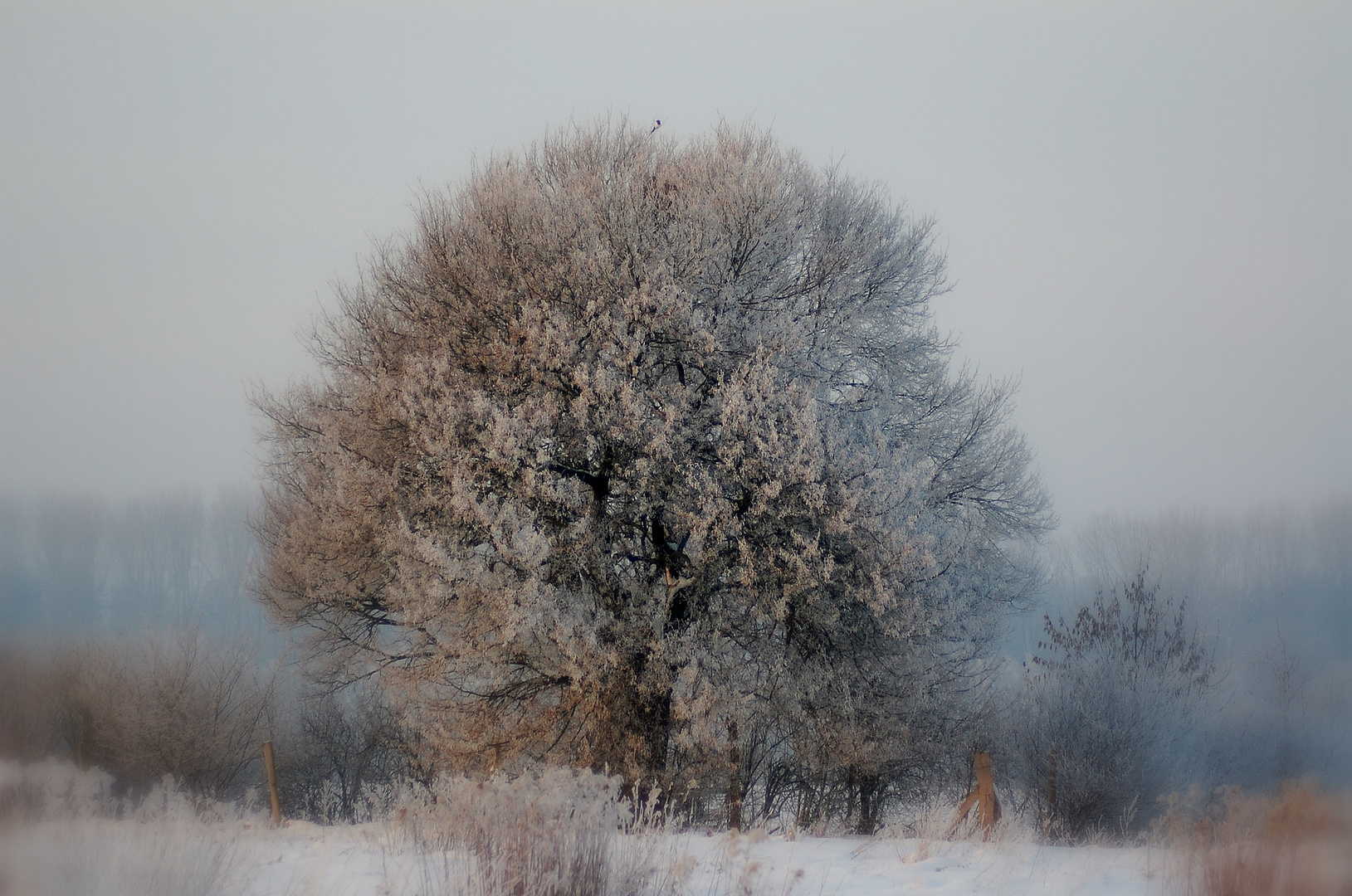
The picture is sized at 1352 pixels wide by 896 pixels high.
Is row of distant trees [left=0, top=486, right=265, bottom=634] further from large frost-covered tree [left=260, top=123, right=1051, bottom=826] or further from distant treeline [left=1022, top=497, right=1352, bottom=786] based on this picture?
distant treeline [left=1022, top=497, right=1352, bottom=786]

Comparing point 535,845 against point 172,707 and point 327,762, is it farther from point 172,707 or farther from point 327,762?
point 327,762

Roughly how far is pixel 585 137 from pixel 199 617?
25487 millimetres

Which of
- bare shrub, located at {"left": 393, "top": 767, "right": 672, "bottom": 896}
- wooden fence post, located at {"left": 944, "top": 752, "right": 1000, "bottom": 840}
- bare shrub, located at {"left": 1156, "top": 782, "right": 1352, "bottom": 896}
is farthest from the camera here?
wooden fence post, located at {"left": 944, "top": 752, "right": 1000, "bottom": 840}

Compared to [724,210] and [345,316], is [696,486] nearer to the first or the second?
[724,210]

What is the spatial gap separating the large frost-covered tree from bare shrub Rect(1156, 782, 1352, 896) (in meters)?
5.68

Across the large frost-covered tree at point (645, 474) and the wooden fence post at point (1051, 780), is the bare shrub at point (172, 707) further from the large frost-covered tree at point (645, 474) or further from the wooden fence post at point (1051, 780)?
the wooden fence post at point (1051, 780)

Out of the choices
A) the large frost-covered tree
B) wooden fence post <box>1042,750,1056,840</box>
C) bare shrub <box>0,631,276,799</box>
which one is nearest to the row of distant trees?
bare shrub <box>0,631,276,799</box>

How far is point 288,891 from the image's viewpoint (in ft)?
17.5

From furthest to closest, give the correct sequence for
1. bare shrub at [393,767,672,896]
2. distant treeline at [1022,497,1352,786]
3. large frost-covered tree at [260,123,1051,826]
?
distant treeline at [1022,497,1352,786] < large frost-covered tree at [260,123,1051,826] < bare shrub at [393,767,672,896]

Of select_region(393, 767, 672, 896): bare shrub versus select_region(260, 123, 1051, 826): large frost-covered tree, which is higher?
select_region(260, 123, 1051, 826): large frost-covered tree

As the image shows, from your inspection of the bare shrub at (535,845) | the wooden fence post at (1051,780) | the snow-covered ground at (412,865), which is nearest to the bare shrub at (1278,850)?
the snow-covered ground at (412,865)

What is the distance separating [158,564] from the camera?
1415 inches

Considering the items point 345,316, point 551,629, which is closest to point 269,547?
point 345,316

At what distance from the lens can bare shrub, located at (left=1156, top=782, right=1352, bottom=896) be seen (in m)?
4.82
